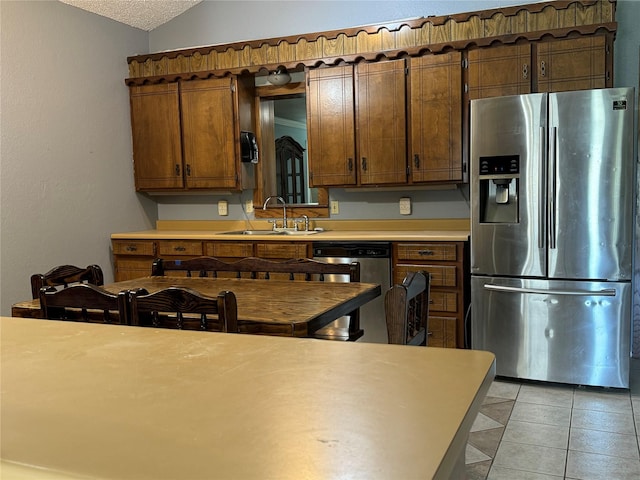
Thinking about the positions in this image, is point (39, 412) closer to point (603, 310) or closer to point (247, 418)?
point (247, 418)

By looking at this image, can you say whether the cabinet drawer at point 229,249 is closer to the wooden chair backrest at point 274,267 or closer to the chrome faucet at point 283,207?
the chrome faucet at point 283,207

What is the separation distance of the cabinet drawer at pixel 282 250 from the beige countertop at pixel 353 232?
0.15ft

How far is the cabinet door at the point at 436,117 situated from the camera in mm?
3727

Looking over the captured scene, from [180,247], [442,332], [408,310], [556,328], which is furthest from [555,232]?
[180,247]

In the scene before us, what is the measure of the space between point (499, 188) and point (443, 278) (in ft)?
2.20

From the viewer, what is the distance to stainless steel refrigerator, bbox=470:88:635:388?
307 centimetres

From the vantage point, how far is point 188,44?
4824 mm

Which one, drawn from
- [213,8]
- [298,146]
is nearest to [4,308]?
[298,146]

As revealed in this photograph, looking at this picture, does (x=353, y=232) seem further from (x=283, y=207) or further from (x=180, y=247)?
(x=180, y=247)

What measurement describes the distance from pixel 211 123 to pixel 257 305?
282 cm

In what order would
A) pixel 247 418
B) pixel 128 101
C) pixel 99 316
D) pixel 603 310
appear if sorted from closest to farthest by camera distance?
1. pixel 247 418
2. pixel 99 316
3. pixel 603 310
4. pixel 128 101

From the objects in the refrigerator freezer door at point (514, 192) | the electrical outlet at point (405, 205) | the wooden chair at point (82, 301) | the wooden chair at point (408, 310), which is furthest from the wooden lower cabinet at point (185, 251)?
the wooden chair at point (82, 301)

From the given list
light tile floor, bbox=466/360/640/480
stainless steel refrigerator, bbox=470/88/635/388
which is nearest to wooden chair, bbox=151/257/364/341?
light tile floor, bbox=466/360/640/480

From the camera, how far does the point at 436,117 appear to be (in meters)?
3.78
